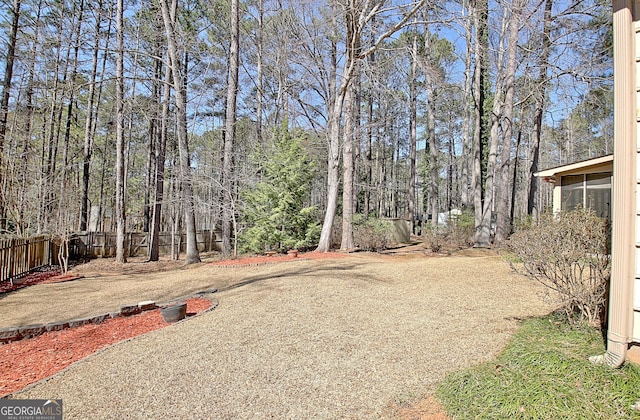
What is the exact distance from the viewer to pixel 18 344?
4809 mm

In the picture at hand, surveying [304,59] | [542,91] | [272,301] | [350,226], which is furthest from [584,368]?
[304,59]

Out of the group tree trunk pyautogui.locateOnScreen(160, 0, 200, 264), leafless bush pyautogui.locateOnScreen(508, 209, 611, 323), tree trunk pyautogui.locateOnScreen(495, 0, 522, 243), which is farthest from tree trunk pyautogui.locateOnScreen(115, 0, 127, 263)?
leafless bush pyautogui.locateOnScreen(508, 209, 611, 323)

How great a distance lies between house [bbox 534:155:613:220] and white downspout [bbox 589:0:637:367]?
834cm

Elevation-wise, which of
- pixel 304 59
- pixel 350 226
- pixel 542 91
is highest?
pixel 304 59

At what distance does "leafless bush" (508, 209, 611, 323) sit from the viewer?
3.29 meters

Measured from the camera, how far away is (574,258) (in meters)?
3.36

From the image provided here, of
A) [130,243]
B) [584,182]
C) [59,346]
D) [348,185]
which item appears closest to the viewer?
[59,346]

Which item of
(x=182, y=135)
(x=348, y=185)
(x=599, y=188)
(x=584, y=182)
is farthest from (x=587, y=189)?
(x=182, y=135)

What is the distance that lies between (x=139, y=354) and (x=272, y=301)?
219 centimetres

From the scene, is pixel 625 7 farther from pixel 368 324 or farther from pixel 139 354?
pixel 139 354

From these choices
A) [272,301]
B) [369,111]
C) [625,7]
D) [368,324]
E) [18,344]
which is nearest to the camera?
[625,7]

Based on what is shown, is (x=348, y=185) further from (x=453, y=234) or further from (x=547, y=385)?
(x=547, y=385)

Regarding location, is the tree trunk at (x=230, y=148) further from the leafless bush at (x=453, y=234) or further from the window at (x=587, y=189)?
the window at (x=587, y=189)

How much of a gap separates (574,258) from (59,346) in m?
6.04
